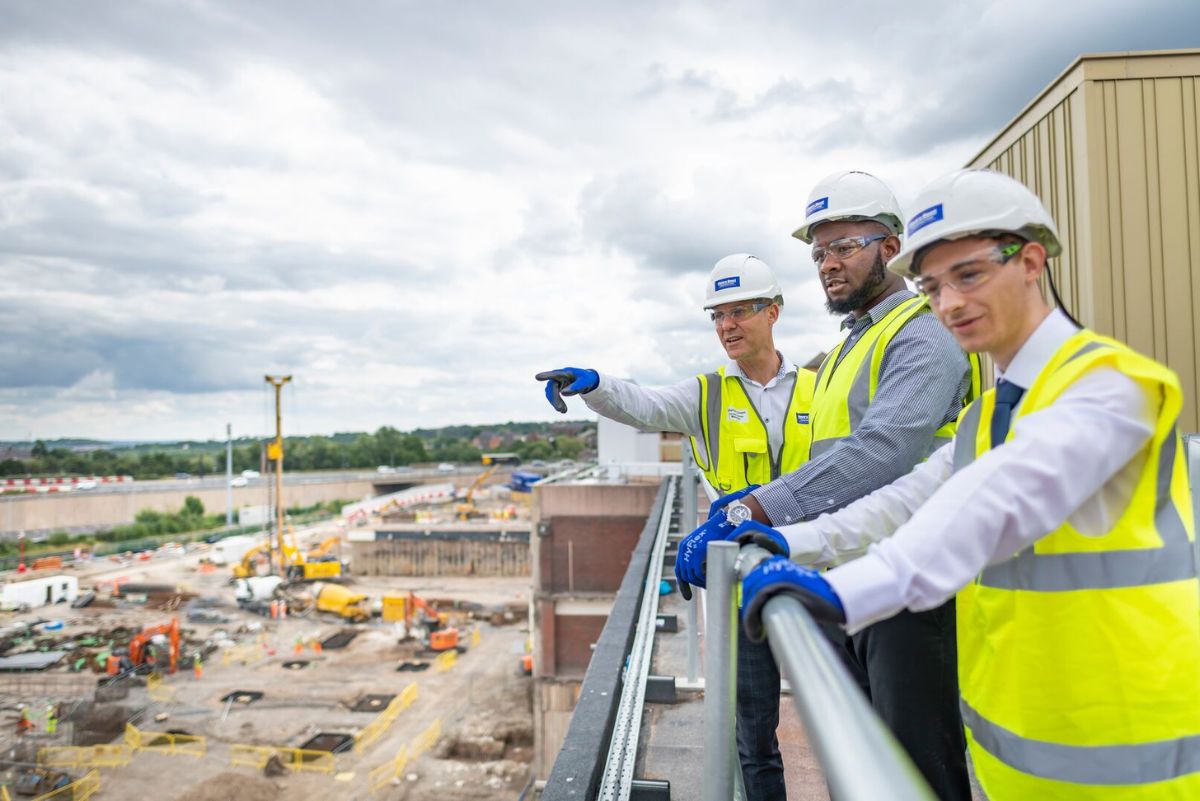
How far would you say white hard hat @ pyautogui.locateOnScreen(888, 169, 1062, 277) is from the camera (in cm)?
155

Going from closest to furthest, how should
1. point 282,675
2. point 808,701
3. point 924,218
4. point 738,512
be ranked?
point 808,701
point 924,218
point 738,512
point 282,675

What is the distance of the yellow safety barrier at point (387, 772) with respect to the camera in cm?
1928

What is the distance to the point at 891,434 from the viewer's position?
6.80 ft

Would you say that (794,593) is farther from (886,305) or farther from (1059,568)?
(886,305)

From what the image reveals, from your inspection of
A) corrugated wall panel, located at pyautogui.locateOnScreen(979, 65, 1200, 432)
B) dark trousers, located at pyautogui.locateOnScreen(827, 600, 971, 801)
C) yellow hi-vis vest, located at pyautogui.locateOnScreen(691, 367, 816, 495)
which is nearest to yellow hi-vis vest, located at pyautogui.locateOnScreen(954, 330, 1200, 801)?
dark trousers, located at pyautogui.locateOnScreen(827, 600, 971, 801)

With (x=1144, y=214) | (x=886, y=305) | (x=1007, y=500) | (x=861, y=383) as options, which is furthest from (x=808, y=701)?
(x=1144, y=214)

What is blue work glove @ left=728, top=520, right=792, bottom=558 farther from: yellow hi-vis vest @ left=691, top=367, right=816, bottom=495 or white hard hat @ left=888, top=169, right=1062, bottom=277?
yellow hi-vis vest @ left=691, top=367, right=816, bottom=495

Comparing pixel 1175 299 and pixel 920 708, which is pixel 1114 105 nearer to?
pixel 1175 299

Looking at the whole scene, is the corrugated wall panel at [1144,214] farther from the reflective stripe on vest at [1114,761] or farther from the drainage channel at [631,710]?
the reflective stripe on vest at [1114,761]

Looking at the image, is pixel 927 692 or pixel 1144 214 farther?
pixel 1144 214

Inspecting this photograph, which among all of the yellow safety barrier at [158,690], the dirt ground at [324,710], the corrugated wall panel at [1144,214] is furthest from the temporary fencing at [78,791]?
the corrugated wall panel at [1144,214]

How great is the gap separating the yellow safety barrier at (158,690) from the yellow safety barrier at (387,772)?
35.1 ft

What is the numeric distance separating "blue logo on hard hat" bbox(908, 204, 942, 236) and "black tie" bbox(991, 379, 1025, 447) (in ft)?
1.24

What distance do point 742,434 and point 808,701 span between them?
2228mm
